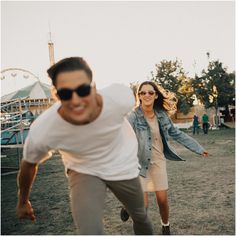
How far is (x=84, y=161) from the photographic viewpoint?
8.61ft

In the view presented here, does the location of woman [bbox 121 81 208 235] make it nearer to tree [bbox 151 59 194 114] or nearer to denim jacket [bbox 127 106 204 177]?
denim jacket [bbox 127 106 204 177]

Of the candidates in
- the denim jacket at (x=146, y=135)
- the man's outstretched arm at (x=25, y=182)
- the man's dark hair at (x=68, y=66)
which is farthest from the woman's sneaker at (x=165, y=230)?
the man's dark hair at (x=68, y=66)

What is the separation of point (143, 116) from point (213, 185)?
281 centimetres

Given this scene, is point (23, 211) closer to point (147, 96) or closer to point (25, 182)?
point (25, 182)

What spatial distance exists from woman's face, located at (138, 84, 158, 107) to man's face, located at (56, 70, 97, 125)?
184 cm

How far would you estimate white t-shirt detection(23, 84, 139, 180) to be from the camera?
7.83ft

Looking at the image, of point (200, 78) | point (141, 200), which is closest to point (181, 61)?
point (200, 78)

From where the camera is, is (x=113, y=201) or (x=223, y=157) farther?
(x=223, y=157)

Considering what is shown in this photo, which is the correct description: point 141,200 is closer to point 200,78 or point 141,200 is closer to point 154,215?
point 154,215

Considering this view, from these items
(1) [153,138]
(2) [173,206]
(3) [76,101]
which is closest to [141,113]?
(1) [153,138]

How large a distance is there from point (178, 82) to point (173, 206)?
41.7 metres

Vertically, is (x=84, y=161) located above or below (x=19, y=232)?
above

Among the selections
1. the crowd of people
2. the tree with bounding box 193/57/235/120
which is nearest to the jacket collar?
the crowd of people

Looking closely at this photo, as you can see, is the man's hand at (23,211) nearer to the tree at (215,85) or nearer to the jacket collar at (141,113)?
the jacket collar at (141,113)
